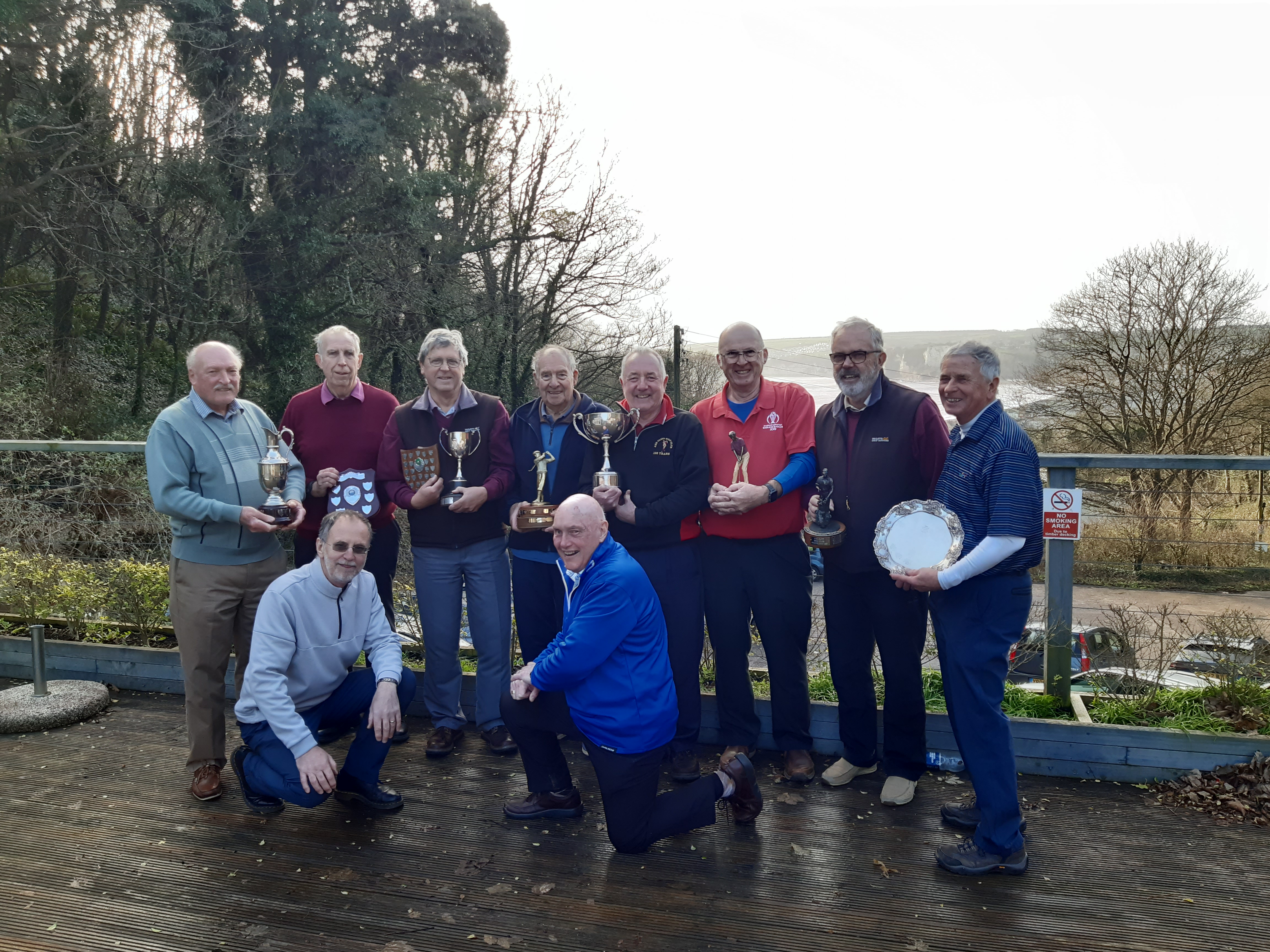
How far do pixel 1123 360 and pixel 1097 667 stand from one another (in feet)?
68.9

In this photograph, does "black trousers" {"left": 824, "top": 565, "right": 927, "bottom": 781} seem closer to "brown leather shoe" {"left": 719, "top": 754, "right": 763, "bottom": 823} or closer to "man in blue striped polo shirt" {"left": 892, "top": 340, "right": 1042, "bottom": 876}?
"man in blue striped polo shirt" {"left": 892, "top": 340, "right": 1042, "bottom": 876}

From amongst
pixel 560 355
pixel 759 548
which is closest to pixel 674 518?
pixel 759 548

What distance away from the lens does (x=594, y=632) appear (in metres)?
2.87

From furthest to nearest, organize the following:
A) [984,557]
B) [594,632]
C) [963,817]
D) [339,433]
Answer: [339,433] < [963,817] < [594,632] < [984,557]

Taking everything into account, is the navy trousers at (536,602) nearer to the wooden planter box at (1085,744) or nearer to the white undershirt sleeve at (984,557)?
the wooden planter box at (1085,744)

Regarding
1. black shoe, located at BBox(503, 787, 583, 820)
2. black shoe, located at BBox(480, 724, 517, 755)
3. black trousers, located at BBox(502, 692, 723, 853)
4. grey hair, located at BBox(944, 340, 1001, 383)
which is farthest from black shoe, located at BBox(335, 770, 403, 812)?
grey hair, located at BBox(944, 340, 1001, 383)

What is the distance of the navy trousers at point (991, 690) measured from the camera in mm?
2818

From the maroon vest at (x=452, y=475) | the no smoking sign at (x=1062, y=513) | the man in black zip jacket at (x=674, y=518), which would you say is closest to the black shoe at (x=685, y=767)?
the man in black zip jacket at (x=674, y=518)

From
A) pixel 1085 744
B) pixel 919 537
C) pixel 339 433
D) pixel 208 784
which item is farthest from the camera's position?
pixel 339 433

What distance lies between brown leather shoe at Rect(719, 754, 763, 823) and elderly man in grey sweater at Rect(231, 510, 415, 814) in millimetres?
1264

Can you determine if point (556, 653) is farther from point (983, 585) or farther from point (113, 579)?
point (113, 579)

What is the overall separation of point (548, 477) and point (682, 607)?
84 cm

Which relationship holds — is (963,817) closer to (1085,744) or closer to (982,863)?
(982,863)

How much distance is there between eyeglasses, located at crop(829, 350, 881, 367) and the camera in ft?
10.9
